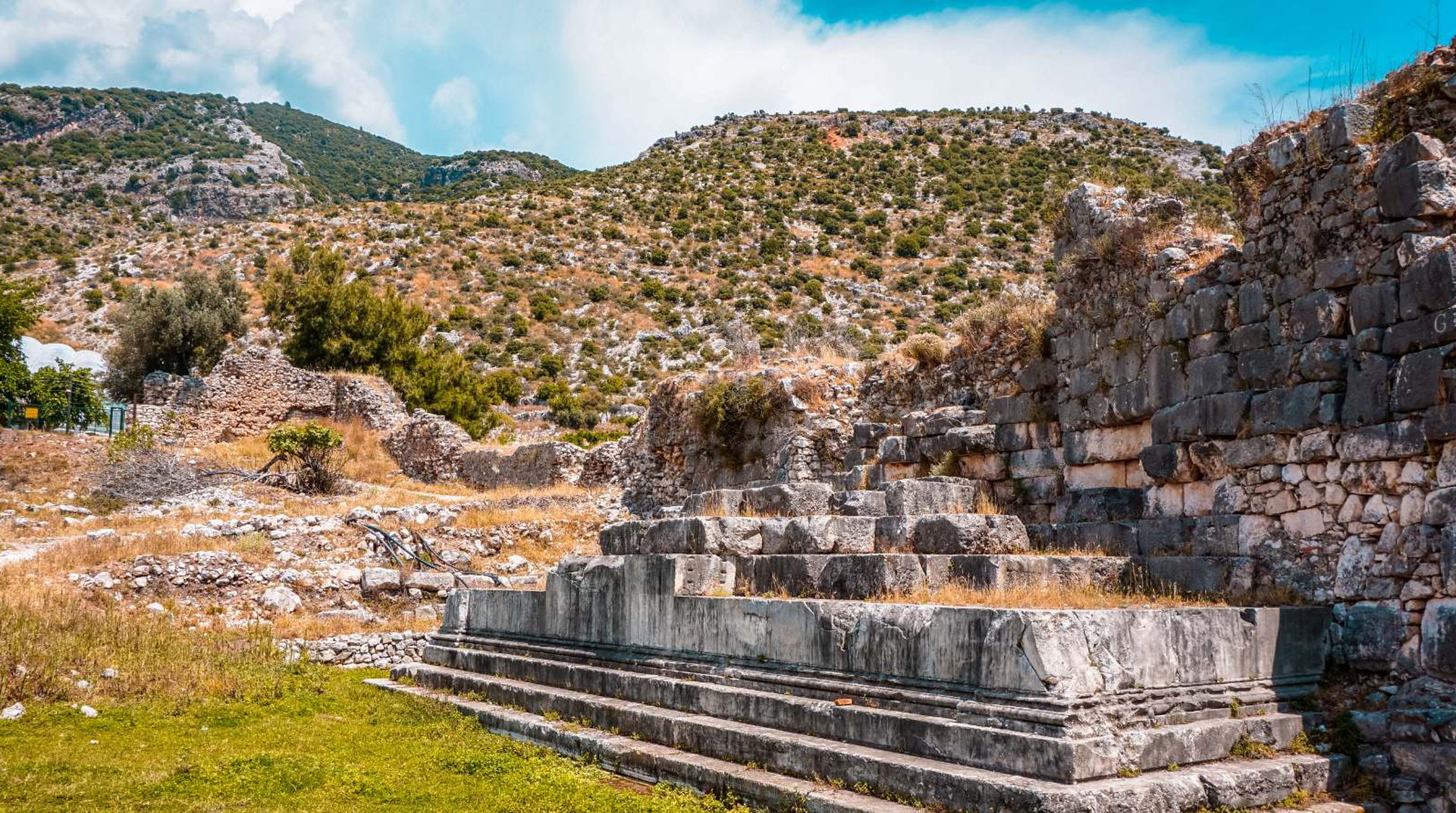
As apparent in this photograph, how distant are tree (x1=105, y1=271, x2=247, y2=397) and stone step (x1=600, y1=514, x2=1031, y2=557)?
1175 inches

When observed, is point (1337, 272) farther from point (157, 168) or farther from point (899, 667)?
point (157, 168)

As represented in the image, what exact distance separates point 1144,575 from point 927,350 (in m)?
7.61

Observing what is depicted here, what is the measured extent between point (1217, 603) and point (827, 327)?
106 feet

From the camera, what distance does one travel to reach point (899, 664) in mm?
6457

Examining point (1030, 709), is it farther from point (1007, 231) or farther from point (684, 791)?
point (1007, 231)

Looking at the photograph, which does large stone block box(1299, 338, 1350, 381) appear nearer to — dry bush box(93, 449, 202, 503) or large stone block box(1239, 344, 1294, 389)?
large stone block box(1239, 344, 1294, 389)

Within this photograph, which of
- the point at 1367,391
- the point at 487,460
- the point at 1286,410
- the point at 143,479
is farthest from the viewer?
the point at 487,460

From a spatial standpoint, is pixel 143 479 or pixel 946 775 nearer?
pixel 946 775

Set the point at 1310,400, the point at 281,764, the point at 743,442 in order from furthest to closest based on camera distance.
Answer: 1. the point at 743,442
2. the point at 281,764
3. the point at 1310,400

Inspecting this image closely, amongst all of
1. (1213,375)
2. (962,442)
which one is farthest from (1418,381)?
(962,442)

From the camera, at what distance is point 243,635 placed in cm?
1298

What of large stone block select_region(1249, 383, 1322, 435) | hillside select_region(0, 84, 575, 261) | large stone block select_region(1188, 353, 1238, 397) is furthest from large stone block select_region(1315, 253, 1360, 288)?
hillside select_region(0, 84, 575, 261)

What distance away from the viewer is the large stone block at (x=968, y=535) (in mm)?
8211

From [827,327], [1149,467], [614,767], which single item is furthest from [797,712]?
[827,327]
